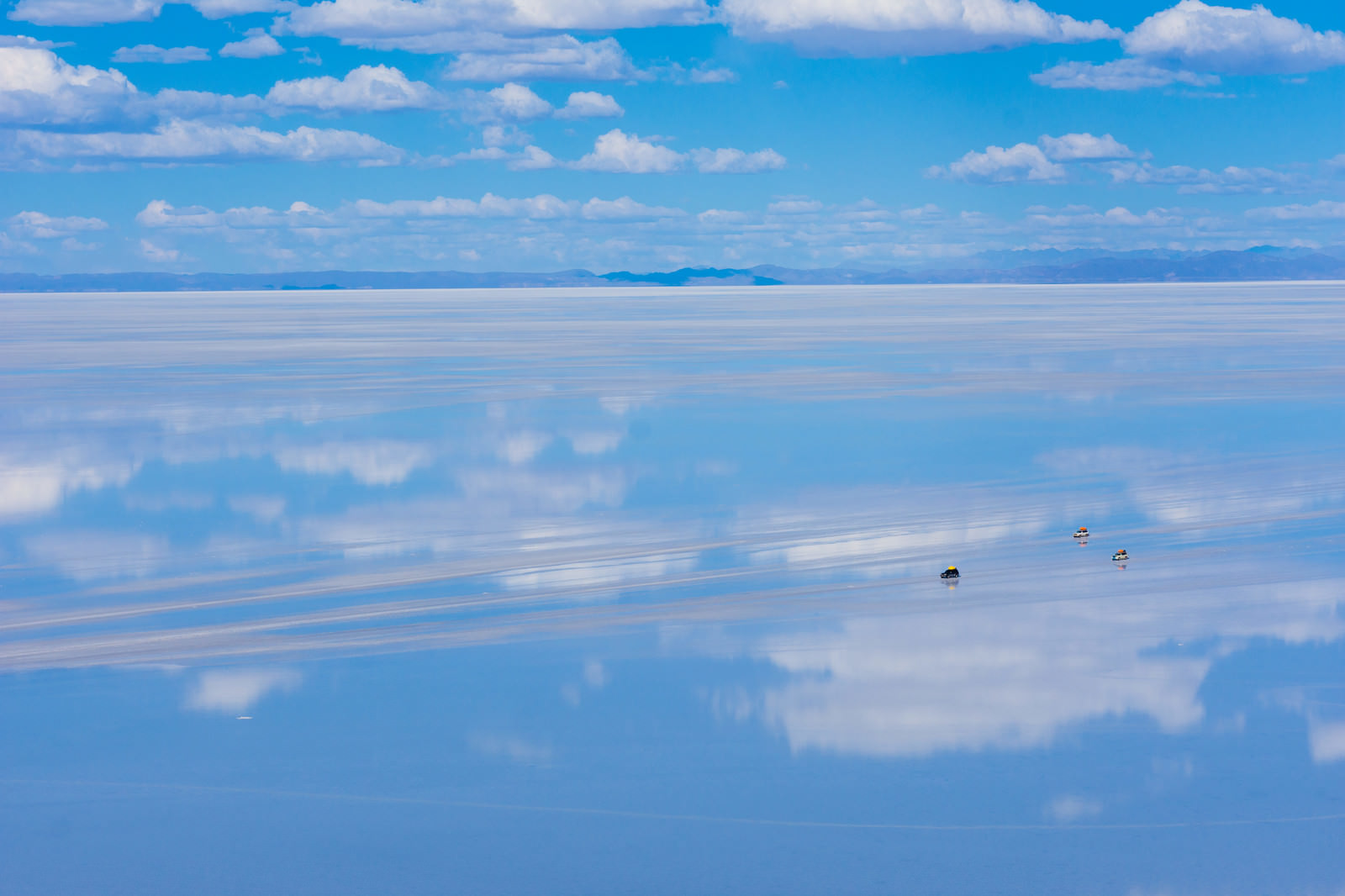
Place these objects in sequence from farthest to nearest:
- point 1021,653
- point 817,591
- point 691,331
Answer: point 691,331, point 817,591, point 1021,653

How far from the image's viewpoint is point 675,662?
9195 mm

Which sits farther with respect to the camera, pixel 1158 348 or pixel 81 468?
pixel 1158 348

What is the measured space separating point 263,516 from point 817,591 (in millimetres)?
6778

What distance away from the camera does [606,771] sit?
738 cm

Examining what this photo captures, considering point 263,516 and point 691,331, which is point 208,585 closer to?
point 263,516

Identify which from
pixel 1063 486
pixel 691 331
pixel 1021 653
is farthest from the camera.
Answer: pixel 691 331

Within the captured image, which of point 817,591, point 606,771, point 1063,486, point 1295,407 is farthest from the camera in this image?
point 1295,407

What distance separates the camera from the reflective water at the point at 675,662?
6477mm

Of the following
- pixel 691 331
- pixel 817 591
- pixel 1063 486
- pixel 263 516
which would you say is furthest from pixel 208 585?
pixel 691 331

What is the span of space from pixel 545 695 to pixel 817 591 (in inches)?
127

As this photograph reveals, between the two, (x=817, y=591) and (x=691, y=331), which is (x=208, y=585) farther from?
(x=691, y=331)

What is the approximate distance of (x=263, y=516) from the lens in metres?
14.7

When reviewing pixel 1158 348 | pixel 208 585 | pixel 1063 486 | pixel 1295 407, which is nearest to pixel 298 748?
pixel 208 585

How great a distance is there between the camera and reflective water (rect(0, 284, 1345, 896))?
21.2 feet
